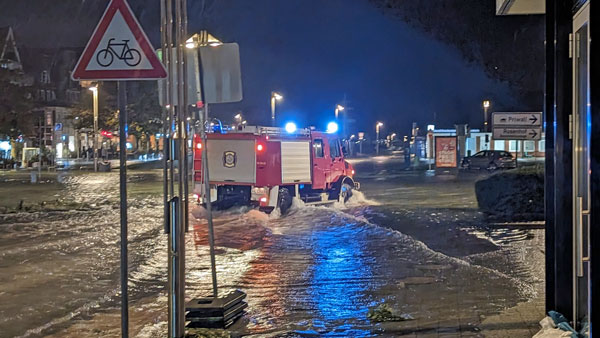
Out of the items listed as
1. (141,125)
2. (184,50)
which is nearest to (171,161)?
(184,50)

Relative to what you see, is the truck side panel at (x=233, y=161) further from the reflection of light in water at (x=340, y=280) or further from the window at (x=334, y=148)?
the reflection of light in water at (x=340, y=280)

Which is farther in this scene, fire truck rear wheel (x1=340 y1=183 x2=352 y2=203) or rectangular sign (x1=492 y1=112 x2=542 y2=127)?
fire truck rear wheel (x1=340 y1=183 x2=352 y2=203)

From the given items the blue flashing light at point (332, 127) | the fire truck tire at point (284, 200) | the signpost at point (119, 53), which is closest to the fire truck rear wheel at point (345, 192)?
the blue flashing light at point (332, 127)

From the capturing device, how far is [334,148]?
20969 mm

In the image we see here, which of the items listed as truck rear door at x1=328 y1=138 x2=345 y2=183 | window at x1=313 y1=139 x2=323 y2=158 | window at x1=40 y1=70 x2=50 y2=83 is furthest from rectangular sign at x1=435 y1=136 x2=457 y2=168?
window at x1=40 y1=70 x2=50 y2=83

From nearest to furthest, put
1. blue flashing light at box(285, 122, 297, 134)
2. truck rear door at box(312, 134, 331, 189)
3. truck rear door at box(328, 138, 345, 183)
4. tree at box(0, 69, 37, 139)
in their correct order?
blue flashing light at box(285, 122, 297, 134), truck rear door at box(312, 134, 331, 189), truck rear door at box(328, 138, 345, 183), tree at box(0, 69, 37, 139)

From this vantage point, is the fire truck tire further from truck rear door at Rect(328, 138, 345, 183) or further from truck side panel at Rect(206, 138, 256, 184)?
truck rear door at Rect(328, 138, 345, 183)

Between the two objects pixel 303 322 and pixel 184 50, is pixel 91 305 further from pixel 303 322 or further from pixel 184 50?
pixel 184 50

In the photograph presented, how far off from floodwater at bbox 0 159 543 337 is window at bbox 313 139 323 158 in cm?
215

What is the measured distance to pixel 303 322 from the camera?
23.5 feet

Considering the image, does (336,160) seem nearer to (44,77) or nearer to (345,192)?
(345,192)

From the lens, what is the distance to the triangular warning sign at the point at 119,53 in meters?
5.21

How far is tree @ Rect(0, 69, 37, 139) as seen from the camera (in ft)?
138

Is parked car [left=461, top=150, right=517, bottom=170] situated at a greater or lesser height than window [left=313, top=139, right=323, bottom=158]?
lesser
